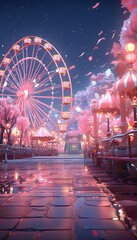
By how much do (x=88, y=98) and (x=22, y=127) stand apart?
130 feet

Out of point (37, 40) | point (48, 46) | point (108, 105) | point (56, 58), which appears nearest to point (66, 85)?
point (56, 58)

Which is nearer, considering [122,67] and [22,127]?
[122,67]

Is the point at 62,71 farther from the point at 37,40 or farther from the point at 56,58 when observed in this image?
the point at 37,40

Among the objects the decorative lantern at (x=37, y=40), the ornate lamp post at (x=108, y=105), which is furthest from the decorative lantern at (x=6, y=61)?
the ornate lamp post at (x=108, y=105)

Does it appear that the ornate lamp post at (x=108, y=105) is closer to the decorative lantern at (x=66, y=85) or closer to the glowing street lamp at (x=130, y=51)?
the glowing street lamp at (x=130, y=51)

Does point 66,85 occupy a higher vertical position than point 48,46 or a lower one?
lower

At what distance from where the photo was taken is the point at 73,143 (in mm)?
59844

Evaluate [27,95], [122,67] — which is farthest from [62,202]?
[27,95]

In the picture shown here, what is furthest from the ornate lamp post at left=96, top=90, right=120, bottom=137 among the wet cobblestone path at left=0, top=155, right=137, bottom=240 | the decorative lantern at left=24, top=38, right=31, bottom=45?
the decorative lantern at left=24, top=38, right=31, bottom=45

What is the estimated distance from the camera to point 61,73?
28906mm

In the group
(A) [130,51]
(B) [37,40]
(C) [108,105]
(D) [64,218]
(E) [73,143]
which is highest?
(B) [37,40]

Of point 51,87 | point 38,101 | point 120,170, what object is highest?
point 51,87

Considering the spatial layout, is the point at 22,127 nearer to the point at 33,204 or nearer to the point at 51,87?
the point at 51,87

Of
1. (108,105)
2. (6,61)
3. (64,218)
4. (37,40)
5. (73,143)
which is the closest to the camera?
(64,218)
